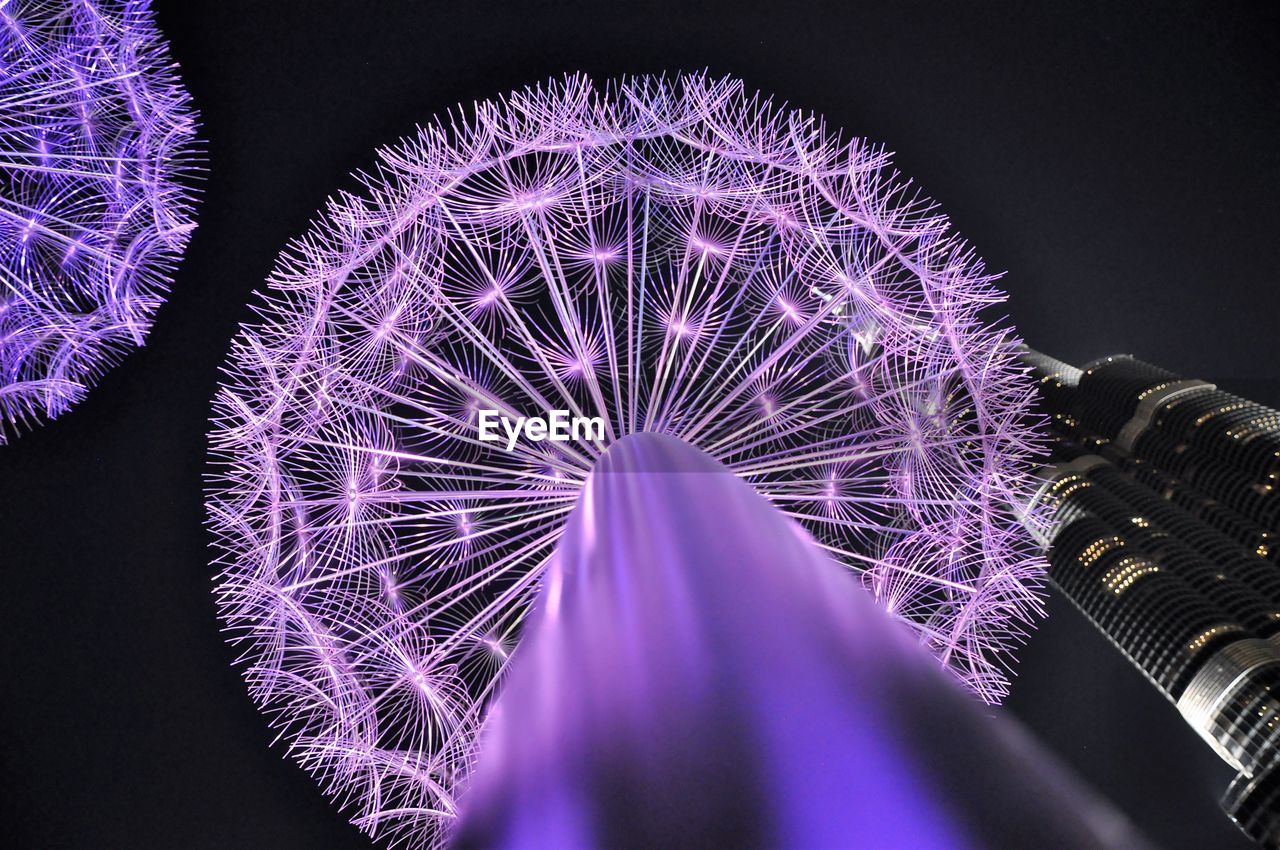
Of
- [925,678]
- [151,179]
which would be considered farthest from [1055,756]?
[151,179]

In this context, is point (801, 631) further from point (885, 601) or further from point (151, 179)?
point (151, 179)

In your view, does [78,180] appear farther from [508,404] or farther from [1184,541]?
[1184,541]

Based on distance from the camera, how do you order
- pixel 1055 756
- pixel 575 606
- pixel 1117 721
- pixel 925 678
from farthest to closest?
1. pixel 1117 721
2. pixel 575 606
3. pixel 925 678
4. pixel 1055 756

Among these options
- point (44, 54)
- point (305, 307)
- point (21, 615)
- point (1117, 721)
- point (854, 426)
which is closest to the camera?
point (305, 307)

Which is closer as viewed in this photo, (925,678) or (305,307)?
(925,678)
